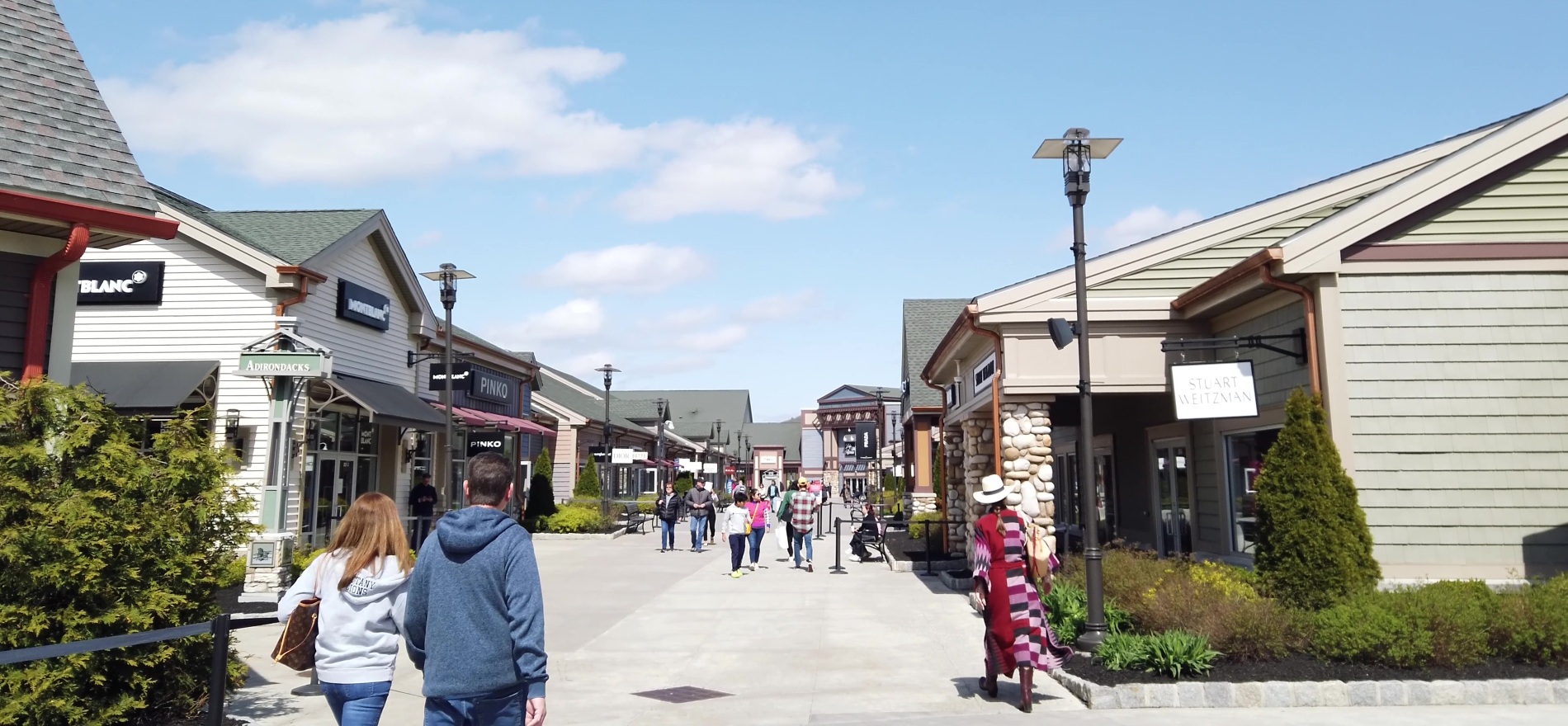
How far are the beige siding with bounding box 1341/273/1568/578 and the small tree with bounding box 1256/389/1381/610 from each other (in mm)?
1292

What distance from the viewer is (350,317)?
68.1 ft

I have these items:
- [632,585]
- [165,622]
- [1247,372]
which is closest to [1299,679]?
[1247,372]

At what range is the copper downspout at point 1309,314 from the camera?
35.0 ft

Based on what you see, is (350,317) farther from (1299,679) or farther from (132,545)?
(1299,679)

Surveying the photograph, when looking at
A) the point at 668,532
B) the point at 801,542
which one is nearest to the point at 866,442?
the point at 668,532

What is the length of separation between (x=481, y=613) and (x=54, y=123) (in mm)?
8382

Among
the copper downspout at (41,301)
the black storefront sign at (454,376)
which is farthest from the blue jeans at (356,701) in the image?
the black storefront sign at (454,376)

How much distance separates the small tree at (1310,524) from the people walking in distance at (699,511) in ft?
52.6

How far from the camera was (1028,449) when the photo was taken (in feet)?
45.0

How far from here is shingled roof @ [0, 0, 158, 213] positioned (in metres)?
8.88

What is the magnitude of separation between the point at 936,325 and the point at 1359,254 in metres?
25.3

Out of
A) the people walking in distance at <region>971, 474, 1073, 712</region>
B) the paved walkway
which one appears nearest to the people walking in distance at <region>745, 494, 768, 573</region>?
the paved walkway

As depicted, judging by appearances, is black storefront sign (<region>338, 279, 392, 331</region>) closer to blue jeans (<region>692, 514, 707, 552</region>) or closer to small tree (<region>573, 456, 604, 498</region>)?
blue jeans (<region>692, 514, 707, 552</region>)

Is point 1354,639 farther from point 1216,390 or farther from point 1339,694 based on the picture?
point 1216,390
